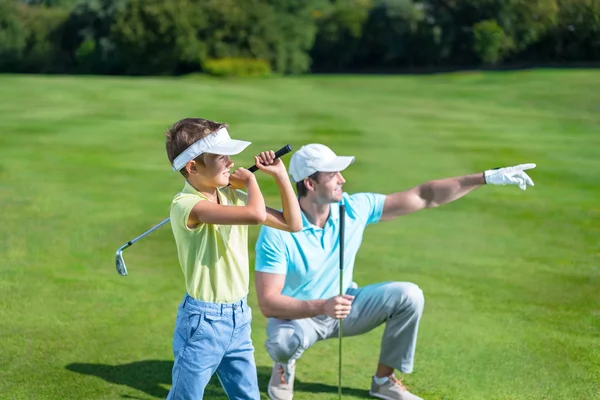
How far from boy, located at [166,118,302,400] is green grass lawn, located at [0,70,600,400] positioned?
1415 millimetres

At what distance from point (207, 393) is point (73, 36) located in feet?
183

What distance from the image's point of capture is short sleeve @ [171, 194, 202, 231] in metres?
4.29

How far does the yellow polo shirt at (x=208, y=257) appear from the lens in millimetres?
4352

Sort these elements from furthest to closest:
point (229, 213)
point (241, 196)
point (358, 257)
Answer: point (358, 257)
point (241, 196)
point (229, 213)

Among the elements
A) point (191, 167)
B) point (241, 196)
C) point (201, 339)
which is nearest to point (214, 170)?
point (191, 167)

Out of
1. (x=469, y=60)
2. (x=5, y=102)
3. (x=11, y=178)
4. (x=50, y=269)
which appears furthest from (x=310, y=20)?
(x=50, y=269)

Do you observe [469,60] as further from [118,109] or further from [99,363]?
[99,363]

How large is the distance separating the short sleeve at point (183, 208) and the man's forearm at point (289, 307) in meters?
1.08

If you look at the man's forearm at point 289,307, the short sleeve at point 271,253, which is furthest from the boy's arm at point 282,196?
the short sleeve at point 271,253

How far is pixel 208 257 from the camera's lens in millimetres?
4375

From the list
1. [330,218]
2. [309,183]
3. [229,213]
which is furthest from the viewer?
[330,218]

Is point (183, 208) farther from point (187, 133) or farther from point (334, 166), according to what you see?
point (334, 166)

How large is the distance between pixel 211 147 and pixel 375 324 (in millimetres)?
1936

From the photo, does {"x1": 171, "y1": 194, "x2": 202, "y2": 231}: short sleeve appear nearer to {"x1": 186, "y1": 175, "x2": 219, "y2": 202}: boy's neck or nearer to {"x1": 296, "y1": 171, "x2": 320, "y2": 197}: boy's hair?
{"x1": 186, "y1": 175, "x2": 219, "y2": 202}: boy's neck
